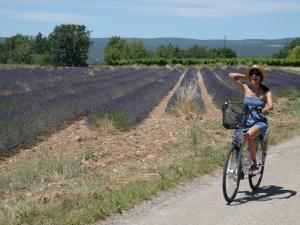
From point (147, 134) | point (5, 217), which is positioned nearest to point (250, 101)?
point (5, 217)

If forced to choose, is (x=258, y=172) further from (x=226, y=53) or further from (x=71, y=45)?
(x=226, y=53)

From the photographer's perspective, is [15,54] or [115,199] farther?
[15,54]

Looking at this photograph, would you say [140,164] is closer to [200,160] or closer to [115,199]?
[200,160]

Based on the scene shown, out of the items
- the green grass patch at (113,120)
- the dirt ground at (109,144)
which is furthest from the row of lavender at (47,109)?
the green grass patch at (113,120)

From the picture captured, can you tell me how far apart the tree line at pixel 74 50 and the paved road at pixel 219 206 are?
8176cm

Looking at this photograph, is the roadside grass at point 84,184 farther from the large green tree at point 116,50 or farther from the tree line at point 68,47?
the large green tree at point 116,50

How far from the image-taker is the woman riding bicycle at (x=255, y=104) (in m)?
7.00

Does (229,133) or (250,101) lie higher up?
(250,101)

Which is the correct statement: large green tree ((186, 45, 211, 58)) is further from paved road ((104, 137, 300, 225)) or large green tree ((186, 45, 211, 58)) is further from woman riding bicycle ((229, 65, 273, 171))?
woman riding bicycle ((229, 65, 273, 171))

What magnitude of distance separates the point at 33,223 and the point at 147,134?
7125 mm

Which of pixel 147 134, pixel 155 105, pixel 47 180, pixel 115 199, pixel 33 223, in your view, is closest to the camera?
pixel 33 223

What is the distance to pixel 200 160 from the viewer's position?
9453 millimetres

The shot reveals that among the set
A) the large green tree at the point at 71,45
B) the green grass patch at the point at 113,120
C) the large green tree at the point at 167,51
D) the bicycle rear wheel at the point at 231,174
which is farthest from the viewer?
the large green tree at the point at 167,51

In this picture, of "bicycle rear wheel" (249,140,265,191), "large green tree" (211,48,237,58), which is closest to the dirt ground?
"bicycle rear wheel" (249,140,265,191)
